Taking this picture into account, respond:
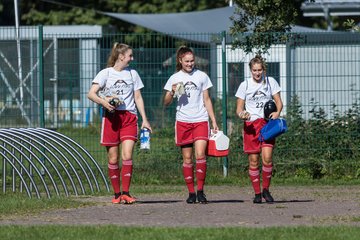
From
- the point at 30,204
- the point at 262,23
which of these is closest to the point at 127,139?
the point at 30,204

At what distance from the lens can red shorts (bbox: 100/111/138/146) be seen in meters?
14.5

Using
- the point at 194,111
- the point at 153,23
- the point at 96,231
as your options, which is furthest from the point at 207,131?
the point at 153,23

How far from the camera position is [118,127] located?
1456 cm

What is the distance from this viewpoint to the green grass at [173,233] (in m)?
11.3

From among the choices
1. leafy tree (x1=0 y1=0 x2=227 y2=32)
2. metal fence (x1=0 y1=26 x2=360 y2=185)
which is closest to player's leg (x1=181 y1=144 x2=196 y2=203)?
metal fence (x1=0 y1=26 x2=360 y2=185)

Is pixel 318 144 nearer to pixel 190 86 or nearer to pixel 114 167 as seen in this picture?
pixel 190 86

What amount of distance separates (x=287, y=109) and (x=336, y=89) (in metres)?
0.85

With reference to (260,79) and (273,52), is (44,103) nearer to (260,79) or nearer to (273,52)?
(273,52)

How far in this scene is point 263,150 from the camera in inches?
581

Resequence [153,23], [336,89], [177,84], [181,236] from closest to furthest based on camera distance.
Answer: [181,236], [177,84], [336,89], [153,23]

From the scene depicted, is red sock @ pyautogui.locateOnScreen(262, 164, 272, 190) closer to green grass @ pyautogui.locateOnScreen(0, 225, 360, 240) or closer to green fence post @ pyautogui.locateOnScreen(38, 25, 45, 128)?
green grass @ pyautogui.locateOnScreen(0, 225, 360, 240)

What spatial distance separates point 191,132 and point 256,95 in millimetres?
912

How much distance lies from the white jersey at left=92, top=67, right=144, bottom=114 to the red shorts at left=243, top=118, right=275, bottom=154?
1419mm

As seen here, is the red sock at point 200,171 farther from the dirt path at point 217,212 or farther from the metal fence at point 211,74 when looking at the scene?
the metal fence at point 211,74
